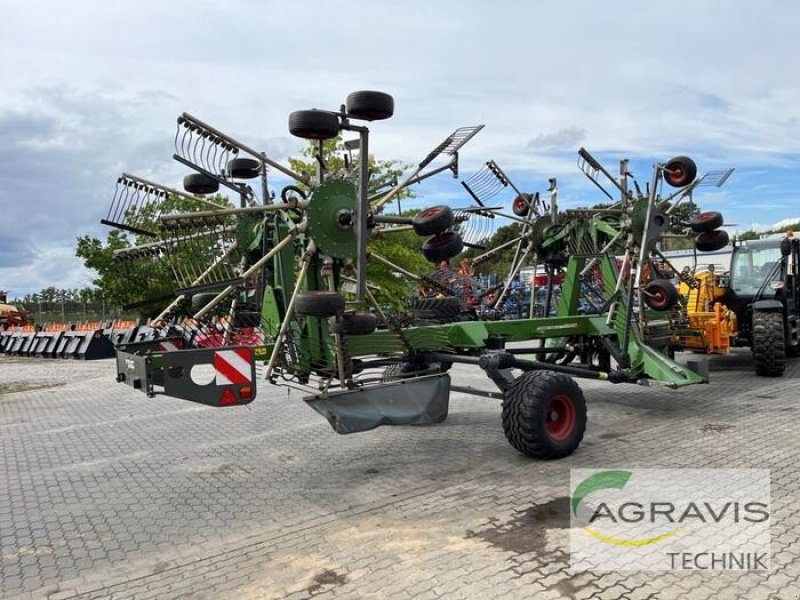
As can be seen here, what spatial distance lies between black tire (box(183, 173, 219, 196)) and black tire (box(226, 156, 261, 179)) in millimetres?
231

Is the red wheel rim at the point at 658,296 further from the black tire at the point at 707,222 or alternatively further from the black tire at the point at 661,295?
the black tire at the point at 707,222

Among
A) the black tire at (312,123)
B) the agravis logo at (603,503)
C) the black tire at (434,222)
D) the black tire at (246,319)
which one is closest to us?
the agravis logo at (603,503)

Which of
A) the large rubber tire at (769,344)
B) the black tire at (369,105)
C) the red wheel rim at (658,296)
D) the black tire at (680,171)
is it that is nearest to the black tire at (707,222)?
the black tire at (680,171)

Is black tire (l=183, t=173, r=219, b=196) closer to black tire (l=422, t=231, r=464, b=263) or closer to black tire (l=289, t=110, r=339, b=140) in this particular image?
black tire (l=289, t=110, r=339, b=140)

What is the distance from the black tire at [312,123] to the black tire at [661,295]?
14.3 feet

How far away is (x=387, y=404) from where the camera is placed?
5.70 m

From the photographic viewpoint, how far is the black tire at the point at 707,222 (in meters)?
8.91

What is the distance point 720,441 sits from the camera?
671 cm

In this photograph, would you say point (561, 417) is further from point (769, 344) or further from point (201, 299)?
point (769, 344)

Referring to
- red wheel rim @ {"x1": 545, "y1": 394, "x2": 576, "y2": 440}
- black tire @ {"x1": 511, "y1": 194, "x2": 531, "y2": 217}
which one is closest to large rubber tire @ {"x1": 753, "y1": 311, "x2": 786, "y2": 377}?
black tire @ {"x1": 511, "y1": 194, "x2": 531, "y2": 217}

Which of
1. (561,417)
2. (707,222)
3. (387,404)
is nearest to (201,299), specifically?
(387,404)

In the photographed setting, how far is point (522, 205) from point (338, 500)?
17.3 feet

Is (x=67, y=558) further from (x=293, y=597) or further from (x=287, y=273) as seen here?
(x=287, y=273)

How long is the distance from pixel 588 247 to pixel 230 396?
5.61 metres
